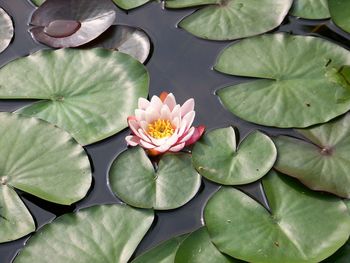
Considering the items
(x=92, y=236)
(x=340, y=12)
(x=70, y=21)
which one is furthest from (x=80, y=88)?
(x=340, y=12)

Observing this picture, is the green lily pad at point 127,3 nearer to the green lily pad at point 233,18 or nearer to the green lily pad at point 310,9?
the green lily pad at point 233,18

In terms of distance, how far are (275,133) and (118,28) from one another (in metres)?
0.96

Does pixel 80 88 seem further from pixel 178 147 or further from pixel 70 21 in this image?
pixel 178 147

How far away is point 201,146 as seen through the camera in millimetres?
2398

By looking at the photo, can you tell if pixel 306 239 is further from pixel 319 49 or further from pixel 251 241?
pixel 319 49

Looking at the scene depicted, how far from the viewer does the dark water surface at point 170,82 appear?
88.4 inches

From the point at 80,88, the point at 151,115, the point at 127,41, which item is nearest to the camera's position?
the point at 151,115

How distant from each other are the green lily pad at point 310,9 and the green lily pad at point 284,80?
199mm

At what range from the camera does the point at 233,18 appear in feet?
9.35

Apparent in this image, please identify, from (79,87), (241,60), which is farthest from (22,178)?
(241,60)

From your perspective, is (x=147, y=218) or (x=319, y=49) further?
(x=319, y=49)

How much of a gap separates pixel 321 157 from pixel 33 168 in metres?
1.17

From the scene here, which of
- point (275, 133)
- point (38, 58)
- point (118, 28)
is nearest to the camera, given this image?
point (275, 133)

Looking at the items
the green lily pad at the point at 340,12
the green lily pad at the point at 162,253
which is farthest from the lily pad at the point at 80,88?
the green lily pad at the point at 340,12
